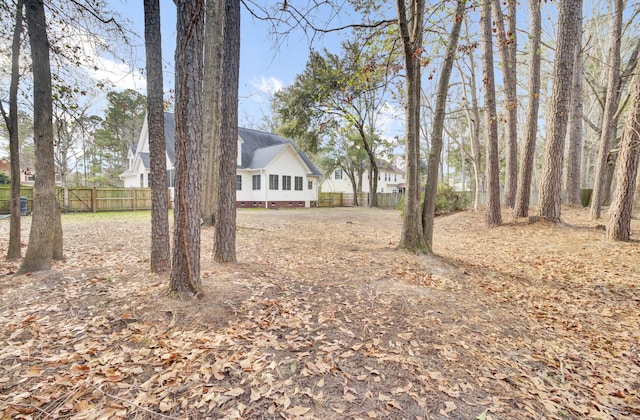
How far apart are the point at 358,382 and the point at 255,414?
780 millimetres

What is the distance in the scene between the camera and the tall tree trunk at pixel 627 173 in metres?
5.72

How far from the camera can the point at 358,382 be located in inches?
84.1

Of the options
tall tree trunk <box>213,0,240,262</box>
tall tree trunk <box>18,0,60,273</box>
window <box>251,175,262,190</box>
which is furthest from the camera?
window <box>251,175,262,190</box>

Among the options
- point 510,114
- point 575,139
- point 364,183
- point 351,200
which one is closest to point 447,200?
point 510,114

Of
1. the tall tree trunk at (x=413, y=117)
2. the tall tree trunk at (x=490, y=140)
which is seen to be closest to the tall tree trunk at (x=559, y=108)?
the tall tree trunk at (x=490, y=140)

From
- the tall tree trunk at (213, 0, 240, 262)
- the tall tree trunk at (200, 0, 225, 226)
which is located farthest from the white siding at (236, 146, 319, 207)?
the tall tree trunk at (213, 0, 240, 262)

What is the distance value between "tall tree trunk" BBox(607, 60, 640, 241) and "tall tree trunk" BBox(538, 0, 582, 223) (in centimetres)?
130

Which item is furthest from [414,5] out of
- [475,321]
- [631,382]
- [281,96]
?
[281,96]

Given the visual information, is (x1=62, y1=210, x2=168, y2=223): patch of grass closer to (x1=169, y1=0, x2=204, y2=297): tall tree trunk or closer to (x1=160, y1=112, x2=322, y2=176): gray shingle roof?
(x1=160, y1=112, x2=322, y2=176): gray shingle roof

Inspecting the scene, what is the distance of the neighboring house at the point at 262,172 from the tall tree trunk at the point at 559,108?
16.0 metres

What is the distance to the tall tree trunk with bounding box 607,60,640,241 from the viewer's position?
5718 mm

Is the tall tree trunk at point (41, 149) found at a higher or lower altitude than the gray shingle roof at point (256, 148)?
lower

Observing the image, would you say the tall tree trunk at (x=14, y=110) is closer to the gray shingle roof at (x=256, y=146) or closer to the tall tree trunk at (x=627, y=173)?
the tall tree trunk at (x=627, y=173)

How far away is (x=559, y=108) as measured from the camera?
281 inches
